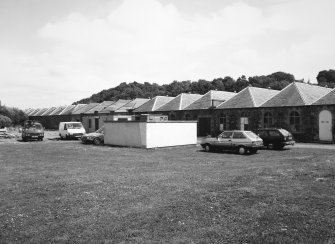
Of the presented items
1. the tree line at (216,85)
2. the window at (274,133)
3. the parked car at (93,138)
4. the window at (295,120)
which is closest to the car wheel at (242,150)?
the window at (274,133)

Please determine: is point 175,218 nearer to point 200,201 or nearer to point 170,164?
point 200,201

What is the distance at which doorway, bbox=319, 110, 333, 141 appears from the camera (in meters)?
32.1

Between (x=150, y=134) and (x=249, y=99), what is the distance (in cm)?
1848

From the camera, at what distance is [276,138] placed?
25547 mm

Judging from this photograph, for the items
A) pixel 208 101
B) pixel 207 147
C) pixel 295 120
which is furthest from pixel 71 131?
pixel 295 120

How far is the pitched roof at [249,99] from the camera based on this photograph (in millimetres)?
38953

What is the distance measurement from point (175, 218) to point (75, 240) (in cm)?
→ 245

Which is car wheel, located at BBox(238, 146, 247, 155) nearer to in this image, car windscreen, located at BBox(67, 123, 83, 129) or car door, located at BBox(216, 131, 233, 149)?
car door, located at BBox(216, 131, 233, 149)

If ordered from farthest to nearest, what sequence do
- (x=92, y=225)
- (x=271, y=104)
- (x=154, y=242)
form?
(x=271, y=104) → (x=92, y=225) → (x=154, y=242)

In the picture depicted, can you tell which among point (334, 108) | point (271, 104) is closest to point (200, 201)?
point (334, 108)

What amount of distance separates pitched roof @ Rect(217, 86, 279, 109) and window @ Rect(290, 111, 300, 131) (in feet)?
15.0

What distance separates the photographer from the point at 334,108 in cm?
3166

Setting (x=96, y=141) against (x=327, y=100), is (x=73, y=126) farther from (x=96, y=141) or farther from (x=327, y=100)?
(x=327, y=100)

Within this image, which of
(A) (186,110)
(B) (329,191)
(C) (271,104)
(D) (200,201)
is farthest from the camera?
(A) (186,110)
